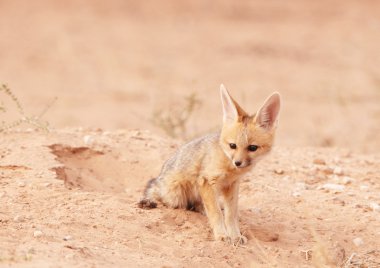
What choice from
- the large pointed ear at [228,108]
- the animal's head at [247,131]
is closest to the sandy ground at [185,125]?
the animal's head at [247,131]

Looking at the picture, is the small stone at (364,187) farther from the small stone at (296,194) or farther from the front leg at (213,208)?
the front leg at (213,208)

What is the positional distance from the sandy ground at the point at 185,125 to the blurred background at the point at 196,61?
0.05m

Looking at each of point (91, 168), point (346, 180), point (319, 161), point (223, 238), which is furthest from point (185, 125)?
point (223, 238)

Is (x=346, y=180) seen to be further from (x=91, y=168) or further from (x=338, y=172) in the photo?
(x=91, y=168)

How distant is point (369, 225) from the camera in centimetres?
577

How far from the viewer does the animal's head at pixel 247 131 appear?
17.2ft

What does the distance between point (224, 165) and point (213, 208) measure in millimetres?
331

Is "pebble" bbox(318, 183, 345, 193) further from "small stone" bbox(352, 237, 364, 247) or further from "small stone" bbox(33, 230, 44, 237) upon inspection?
"small stone" bbox(33, 230, 44, 237)

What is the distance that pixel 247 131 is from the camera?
17.4 ft

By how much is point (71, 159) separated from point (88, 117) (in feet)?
18.6

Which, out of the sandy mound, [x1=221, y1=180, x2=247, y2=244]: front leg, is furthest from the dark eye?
the sandy mound

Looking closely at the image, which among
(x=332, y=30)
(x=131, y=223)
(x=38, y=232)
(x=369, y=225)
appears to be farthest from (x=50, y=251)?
(x=332, y=30)

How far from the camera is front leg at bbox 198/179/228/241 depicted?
5.31 metres

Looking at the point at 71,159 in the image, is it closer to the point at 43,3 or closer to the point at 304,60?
the point at 304,60
